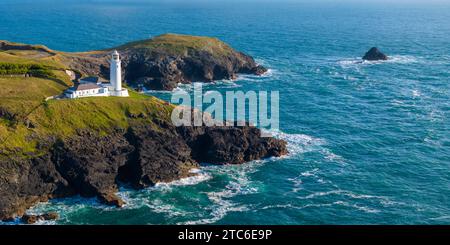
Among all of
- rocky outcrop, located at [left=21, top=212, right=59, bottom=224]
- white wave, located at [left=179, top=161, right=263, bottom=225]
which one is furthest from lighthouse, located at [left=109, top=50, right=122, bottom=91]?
rocky outcrop, located at [left=21, top=212, right=59, bottom=224]

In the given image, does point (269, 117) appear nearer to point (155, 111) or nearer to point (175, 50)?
point (155, 111)

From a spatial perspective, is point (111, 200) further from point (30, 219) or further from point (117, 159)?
point (30, 219)

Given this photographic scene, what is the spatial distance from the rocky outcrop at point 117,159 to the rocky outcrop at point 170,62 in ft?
176

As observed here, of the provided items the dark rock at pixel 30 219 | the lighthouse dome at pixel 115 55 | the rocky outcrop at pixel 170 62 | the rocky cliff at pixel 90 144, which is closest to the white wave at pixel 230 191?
the rocky cliff at pixel 90 144

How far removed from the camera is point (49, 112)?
102875mm

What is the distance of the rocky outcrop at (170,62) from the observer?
161000mm

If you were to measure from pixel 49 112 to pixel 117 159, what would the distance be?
16864 millimetres

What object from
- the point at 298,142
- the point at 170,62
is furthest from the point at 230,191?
the point at 170,62

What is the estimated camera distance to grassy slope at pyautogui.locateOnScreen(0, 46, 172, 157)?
311 ft

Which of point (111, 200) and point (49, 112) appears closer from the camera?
point (111, 200)

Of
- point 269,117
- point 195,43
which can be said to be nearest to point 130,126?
point 269,117

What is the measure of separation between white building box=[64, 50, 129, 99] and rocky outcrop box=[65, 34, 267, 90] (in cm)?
3795

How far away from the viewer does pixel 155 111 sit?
363ft
